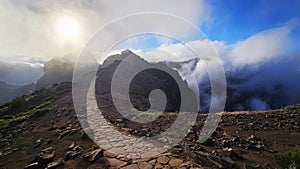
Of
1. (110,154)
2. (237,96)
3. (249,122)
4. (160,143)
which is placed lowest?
(110,154)

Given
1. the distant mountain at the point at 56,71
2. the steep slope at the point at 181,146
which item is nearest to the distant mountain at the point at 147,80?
the steep slope at the point at 181,146

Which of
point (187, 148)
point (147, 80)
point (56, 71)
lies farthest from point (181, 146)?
point (56, 71)

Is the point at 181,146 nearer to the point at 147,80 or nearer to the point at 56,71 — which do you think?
the point at 147,80

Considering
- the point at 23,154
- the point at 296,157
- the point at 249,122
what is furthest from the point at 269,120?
the point at 23,154

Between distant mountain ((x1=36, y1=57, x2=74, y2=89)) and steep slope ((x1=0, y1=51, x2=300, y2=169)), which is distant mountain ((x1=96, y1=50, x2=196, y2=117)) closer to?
steep slope ((x1=0, y1=51, x2=300, y2=169))

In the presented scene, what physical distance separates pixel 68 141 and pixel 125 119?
4.00 meters

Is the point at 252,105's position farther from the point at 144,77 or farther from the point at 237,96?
the point at 144,77

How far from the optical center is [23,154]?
9.16 metres

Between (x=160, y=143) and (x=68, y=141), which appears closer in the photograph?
(x=160, y=143)

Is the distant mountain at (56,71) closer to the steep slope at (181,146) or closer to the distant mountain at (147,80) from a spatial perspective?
the distant mountain at (147,80)

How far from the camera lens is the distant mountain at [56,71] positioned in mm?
94213

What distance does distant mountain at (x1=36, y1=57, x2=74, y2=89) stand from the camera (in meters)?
94.2

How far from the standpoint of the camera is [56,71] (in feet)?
334

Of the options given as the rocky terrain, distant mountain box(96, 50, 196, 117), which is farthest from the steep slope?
distant mountain box(96, 50, 196, 117)
